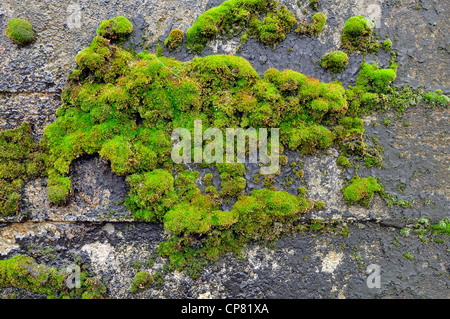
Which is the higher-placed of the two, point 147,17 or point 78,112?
point 147,17

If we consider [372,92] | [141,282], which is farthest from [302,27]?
[141,282]

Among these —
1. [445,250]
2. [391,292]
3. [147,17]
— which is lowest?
[391,292]

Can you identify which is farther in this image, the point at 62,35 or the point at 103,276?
the point at 62,35

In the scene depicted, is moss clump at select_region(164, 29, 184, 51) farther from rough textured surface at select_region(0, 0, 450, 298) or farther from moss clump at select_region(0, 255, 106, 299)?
moss clump at select_region(0, 255, 106, 299)

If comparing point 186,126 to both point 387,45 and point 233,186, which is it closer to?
point 233,186

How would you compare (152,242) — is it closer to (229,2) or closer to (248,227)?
(248,227)

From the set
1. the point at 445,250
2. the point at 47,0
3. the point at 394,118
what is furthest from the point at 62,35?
the point at 445,250
